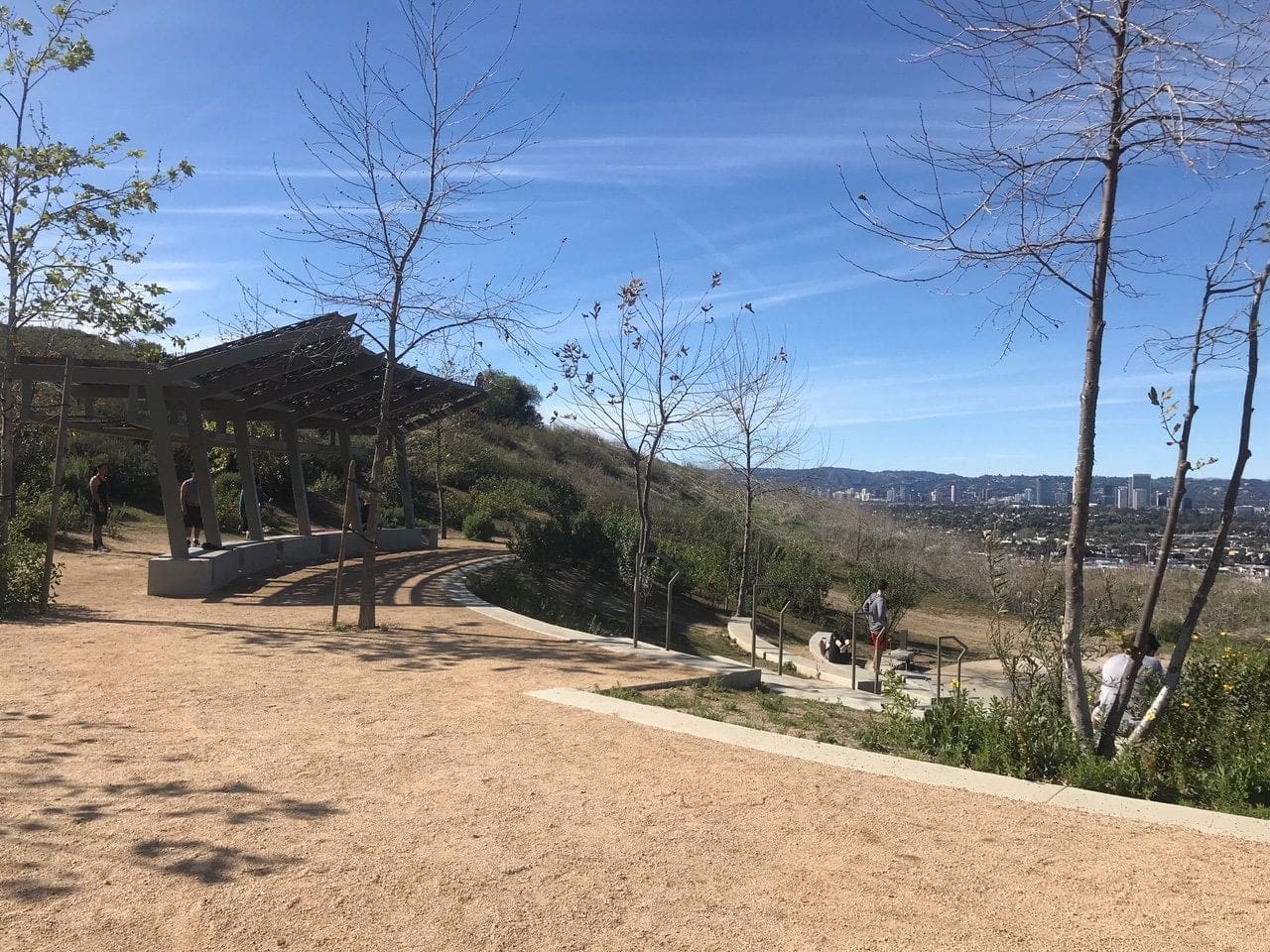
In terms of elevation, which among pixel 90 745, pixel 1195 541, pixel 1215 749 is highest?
pixel 1195 541

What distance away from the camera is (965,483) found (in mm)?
22016

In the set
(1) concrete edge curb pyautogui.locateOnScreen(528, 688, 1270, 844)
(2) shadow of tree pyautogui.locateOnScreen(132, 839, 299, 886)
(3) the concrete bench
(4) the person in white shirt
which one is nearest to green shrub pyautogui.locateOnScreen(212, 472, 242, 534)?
(3) the concrete bench

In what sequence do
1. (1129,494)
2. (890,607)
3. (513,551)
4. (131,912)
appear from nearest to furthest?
(131,912) → (1129,494) → (890,607) → (513,551)

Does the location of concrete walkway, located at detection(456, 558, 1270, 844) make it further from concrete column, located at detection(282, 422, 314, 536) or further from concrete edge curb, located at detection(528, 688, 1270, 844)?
concrete column, located at detection(282, 422, 314, 536)

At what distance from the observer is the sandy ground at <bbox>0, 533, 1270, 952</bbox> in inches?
129

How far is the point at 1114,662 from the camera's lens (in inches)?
263

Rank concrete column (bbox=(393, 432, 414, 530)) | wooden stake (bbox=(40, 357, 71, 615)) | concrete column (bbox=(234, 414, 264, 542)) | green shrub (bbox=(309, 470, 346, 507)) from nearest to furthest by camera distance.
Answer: wooden stake (bbox=(40, 357, 71, 615)) < concrete column (bbox=(234, 414, 264, 542)) < concrete column (bbox=(393, 432, 414, 530)) < green shrub (bbox=(309, 470, 346, 507))

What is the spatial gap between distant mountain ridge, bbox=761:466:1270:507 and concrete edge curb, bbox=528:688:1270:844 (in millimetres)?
2024

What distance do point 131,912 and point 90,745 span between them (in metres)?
2.45

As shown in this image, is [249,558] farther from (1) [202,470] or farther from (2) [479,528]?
(2) [479,528]

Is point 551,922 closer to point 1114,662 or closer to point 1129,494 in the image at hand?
point 1114,662

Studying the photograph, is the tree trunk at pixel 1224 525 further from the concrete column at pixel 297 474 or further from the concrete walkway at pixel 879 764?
the concrete column at pixel 297 474

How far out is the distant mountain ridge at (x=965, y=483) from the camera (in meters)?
7.24

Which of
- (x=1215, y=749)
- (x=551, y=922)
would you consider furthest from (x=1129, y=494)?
(x=551, y=922)
